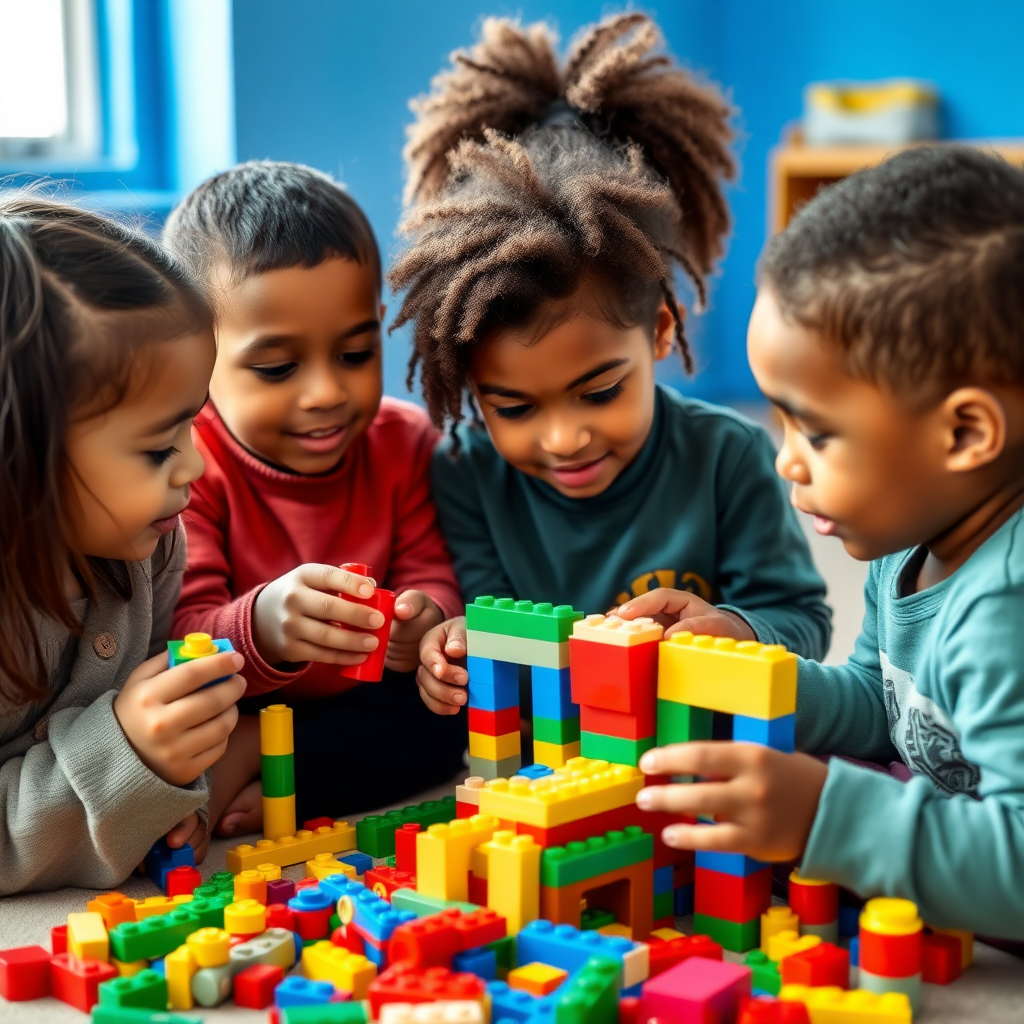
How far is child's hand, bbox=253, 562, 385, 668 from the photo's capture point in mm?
1083

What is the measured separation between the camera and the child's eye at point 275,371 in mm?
1253

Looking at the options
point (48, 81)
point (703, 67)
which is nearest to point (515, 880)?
point (48, 81)

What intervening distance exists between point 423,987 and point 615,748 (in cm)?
24

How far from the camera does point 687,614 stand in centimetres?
112

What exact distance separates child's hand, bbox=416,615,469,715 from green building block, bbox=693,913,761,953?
0.30 meters

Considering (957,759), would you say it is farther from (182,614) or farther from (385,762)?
(182,614)

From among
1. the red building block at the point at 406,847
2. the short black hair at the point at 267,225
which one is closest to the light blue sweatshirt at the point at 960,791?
the red building block at the point at 406,847

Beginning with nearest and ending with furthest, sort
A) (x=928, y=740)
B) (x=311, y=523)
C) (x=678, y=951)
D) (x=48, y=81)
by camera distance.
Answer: (x=678, y=951)
(x=928, y=740)
(x=311, y=523)
(x=48, y=81)

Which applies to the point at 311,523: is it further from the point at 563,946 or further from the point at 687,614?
the point at 563,946

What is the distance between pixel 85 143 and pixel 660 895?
1999 mm

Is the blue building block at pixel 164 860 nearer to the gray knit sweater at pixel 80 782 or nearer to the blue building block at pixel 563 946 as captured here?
the gray knit sweater at pixel 80 782

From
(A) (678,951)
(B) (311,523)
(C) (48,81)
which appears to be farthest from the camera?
(C) (48,81)

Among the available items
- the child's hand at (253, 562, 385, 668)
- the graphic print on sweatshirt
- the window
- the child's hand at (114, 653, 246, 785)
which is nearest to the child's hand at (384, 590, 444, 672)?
the child's hand at (253, 562, 385, 668)

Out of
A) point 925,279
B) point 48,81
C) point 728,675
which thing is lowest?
point 728,675
